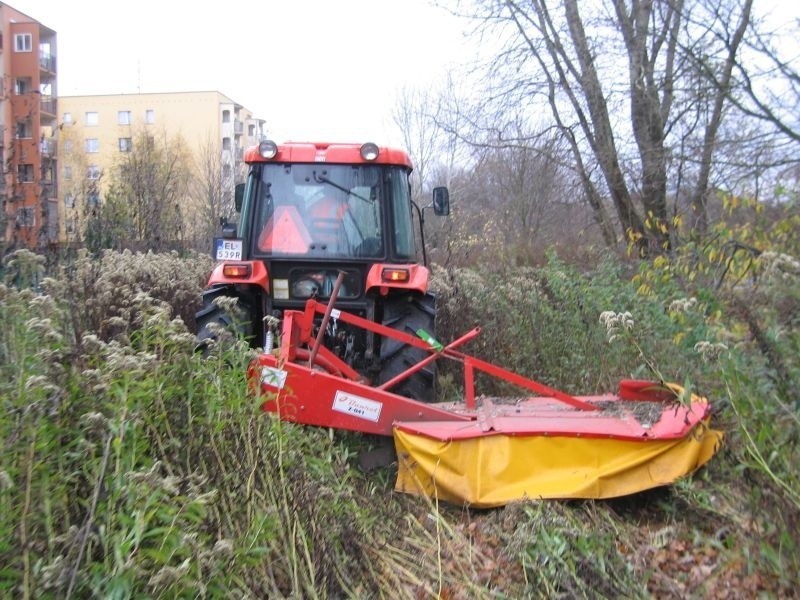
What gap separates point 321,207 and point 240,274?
0.87 m

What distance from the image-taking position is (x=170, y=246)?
1252 centimetres

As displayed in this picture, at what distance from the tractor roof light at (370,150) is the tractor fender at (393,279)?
2.68 ft

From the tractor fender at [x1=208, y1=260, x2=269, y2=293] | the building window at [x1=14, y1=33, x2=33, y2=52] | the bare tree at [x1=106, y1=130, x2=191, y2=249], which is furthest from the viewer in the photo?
the building window at [x1=14, y1=33, x2=33, y2=52]

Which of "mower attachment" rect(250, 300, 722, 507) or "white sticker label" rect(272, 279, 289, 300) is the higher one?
"white sticker label" rect(272, 279, 289, 300)

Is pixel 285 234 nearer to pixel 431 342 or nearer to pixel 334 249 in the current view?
pixel 334 249

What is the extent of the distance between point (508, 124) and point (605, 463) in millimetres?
10745

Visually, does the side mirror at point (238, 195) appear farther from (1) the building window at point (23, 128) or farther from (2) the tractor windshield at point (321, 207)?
(1) the building window at point (23, 128)

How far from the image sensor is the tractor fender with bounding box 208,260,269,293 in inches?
227

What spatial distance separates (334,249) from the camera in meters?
6.14

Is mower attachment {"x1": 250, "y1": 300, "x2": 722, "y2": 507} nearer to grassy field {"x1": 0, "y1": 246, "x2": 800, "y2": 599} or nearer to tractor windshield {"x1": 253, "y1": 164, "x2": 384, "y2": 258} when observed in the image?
grassy field {"x1": 0, "y1": 246, "x2": 800, "y2": 599}

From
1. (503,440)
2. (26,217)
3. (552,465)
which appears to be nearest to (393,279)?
(503,440)

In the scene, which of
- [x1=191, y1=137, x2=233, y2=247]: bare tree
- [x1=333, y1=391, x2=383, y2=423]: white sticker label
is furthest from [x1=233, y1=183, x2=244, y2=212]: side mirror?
[x1=333, y1=391, x2=383, y2=423]: white sticker label

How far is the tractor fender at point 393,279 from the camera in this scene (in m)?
5.70

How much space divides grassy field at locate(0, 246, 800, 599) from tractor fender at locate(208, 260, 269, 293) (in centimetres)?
122
